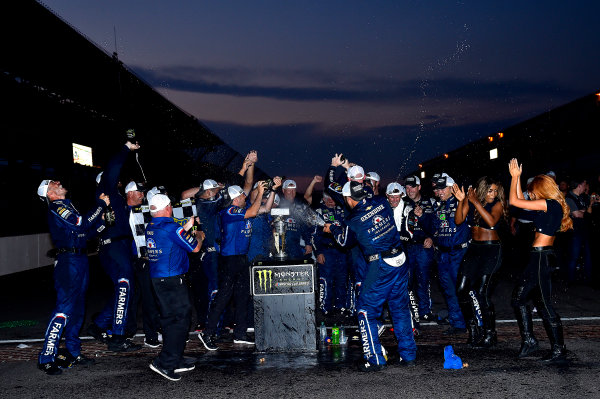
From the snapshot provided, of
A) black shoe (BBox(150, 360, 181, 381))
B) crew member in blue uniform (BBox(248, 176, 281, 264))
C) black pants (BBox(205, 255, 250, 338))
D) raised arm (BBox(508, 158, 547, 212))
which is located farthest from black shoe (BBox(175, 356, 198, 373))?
raised arm (BBox(508, 158, 547, 212))

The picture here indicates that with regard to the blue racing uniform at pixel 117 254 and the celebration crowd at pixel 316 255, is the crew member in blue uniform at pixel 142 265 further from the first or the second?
the blue racing uniform at pixel 117 254

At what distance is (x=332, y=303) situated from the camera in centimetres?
966

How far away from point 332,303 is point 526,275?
14.2 feet

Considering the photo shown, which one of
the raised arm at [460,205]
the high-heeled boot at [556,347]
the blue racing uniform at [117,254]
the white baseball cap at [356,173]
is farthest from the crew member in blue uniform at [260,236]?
the high-heeled boot at [556,347]

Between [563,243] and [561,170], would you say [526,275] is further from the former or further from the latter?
[561,170]

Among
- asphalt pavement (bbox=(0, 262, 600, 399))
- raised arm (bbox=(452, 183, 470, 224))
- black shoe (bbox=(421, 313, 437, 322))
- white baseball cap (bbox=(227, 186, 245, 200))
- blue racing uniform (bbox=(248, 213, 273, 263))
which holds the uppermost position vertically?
white baseball cap (bbox=(227, 186, 245, 200))

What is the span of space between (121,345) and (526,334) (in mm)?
4744

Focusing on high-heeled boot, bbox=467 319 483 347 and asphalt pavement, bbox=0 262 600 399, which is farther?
high-heeled boot, bbox=467 319 483 347

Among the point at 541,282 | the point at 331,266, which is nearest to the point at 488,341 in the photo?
the point at 541,282

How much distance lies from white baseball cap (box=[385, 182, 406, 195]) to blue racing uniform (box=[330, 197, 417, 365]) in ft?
5.93

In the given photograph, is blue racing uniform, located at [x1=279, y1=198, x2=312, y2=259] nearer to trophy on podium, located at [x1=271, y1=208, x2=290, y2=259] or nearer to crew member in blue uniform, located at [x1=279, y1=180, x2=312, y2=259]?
crew member in blue uniform, located at [x1=279, y1=180, x2=312, y2=259]

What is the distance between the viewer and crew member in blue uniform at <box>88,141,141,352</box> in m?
6.75

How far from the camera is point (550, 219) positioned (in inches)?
227

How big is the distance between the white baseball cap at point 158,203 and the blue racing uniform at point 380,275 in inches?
78.1
